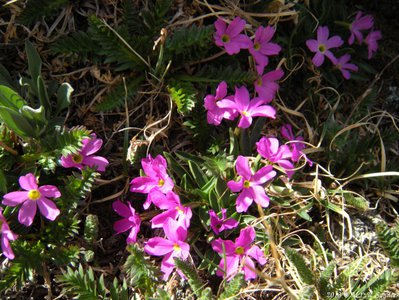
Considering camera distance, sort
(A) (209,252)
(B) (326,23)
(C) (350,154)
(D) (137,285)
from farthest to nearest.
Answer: (B) (326,23)
(C) (350,154)
(A) (209,252)
(D) (137,285)

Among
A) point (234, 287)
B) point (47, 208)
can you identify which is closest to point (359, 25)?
point (234, 287)

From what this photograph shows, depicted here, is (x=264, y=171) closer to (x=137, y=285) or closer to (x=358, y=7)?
A: (x=137, y=285)

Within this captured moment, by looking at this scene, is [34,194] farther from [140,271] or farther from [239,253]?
[239,253]

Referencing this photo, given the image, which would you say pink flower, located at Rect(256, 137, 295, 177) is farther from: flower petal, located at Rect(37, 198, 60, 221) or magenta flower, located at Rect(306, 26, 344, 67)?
flower petal, located at Rect(37, 198, 60, 221)

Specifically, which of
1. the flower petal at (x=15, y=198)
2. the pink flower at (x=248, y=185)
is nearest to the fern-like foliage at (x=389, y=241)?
the pink flower at (x=248, y=185)

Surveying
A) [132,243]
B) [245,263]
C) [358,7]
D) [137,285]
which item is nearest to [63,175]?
[132,243]

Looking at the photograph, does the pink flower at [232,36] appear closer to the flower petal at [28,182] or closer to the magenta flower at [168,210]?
the magenta flower at [168,210]
